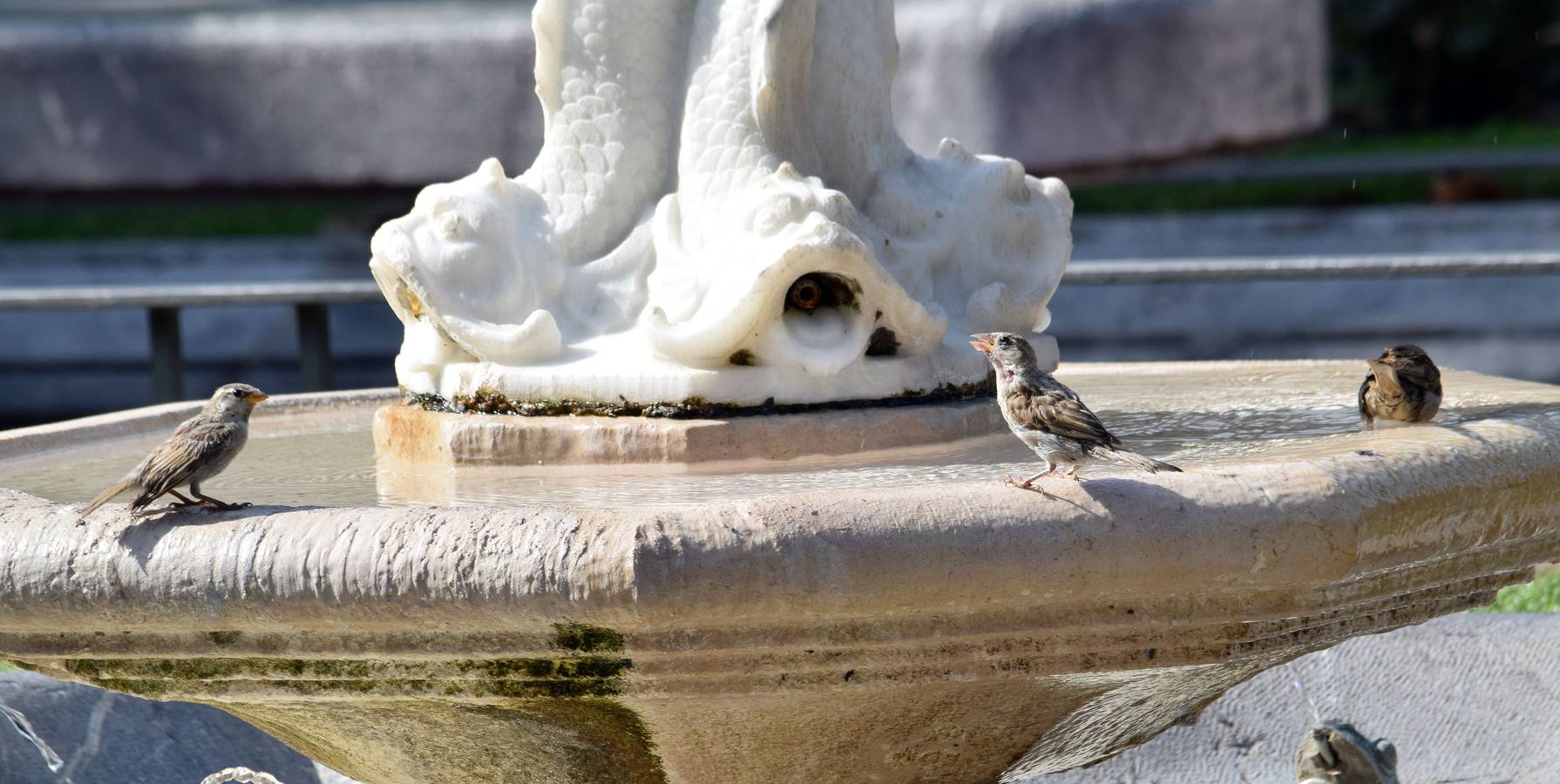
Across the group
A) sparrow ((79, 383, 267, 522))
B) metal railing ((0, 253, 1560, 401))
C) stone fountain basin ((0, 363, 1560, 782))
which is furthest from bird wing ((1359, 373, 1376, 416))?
metal railing ((0, 253, 1560, 401))

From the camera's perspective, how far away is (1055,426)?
2227 mm

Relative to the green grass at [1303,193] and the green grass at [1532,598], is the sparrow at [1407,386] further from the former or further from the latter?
the green grass at [1303,193]

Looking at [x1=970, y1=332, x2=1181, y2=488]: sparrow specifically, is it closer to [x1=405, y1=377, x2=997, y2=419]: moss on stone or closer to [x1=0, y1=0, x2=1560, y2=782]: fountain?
[x1=0, y1=0, x2=1560, y2=782]: fountain

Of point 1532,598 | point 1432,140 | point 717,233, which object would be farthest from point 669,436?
point 1432,140

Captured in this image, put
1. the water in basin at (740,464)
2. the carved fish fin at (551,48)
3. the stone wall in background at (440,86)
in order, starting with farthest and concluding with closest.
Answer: the stone wall in background at (440,86) → the carved fish fin at (551,48) → the water in basin at (740,464)

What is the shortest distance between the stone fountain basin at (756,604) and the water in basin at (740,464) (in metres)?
0.18

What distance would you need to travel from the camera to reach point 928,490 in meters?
2.13

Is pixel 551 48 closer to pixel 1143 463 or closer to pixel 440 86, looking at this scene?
pixel 1143 463

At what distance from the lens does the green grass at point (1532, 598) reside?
4570 millimetres

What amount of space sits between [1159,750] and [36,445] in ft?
7.45

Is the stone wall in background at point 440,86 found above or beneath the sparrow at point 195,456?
above

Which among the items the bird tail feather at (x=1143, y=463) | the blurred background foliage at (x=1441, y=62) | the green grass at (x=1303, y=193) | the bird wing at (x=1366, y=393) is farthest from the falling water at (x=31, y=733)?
the blurred background foliage at (x=1441, y=62)

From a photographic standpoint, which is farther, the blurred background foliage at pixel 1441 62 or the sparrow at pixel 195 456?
the blurred background foliage at pixel 1441 62

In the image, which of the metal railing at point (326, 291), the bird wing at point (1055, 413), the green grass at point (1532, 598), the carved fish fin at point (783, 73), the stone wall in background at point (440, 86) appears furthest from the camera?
the stone wall in background at point (440, 86)
